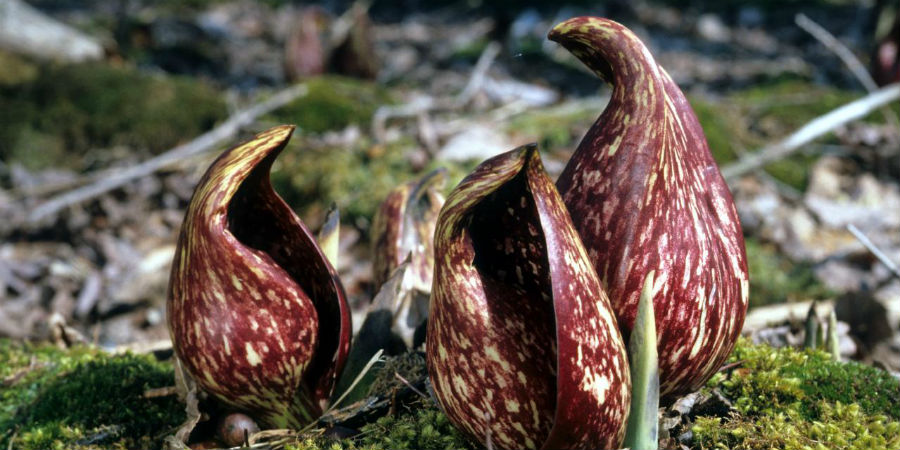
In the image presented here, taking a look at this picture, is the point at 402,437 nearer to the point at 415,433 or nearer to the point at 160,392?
the point at 415,433

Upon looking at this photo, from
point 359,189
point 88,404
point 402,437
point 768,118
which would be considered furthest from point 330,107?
point 402,437

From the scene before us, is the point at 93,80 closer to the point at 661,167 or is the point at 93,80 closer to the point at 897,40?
the point at 661,167

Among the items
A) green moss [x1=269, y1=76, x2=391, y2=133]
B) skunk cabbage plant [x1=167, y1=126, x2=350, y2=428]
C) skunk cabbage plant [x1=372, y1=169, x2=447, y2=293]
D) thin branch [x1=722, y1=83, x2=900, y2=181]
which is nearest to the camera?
skunk cabbage plant [x1=167, y1=126, x2=350, y2=428]

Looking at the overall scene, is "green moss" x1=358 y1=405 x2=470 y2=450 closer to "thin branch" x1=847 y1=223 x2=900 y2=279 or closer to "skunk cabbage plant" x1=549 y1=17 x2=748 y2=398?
"skunk cabbage plant" x1=549 y1=17 x2=748 y2=398

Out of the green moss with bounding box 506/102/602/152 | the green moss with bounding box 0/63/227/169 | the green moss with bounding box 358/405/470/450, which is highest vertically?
the green moss with bounding box 0/63/227/169

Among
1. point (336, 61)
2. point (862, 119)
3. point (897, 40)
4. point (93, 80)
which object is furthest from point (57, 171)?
point (897, 40)

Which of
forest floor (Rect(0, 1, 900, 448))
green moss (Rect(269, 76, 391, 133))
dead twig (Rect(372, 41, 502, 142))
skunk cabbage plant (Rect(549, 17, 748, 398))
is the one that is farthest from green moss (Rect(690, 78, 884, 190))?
skunk cabbage plant (Rect(549, 17, 748, 398))
